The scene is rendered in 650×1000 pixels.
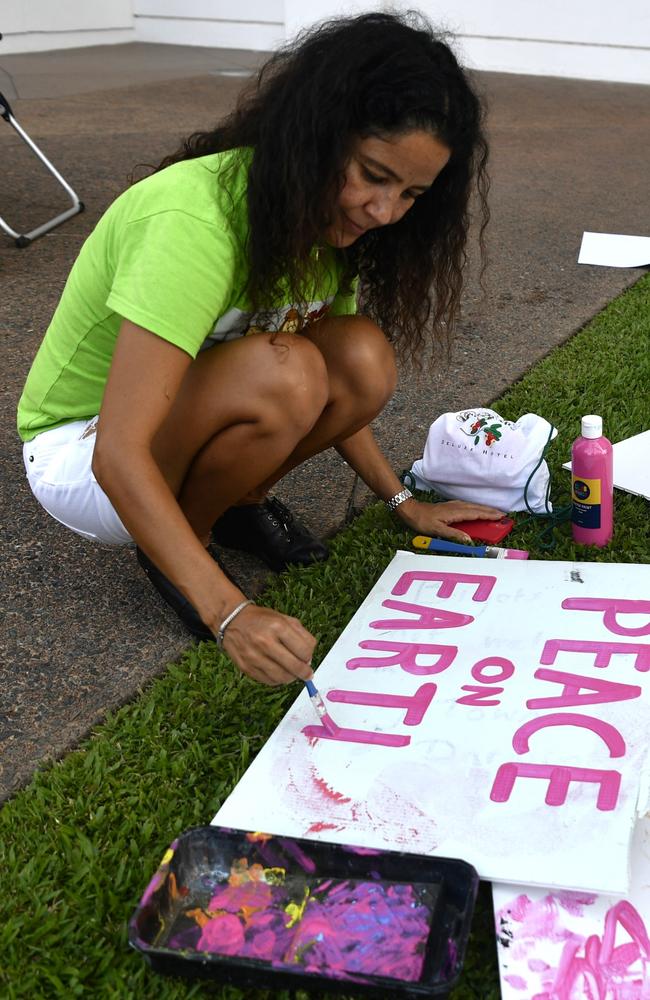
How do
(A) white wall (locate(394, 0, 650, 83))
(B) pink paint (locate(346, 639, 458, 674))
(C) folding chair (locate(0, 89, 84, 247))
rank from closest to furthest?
1. (B) pink paint (locate(346, 639, 458, 674))
2. (C) folding chair (locate(0, 89, 84, 247))
3. (A) white wall (locate(394, 0, 650, 83))

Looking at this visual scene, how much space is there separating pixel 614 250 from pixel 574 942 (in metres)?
3.66

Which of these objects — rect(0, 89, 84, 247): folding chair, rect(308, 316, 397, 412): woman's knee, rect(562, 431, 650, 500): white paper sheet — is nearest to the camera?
rect(308, 316, 397, 412): woman's knee

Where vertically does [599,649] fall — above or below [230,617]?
below

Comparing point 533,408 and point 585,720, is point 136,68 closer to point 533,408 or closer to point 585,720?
point 533,408

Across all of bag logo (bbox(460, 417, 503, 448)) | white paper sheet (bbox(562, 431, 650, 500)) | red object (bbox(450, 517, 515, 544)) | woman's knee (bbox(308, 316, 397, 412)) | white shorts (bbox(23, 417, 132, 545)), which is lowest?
white paper sheet (bbox(562, 431, 650, 500))

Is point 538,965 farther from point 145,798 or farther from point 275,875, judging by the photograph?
point 145,798

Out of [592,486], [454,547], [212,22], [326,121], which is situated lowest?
[212,22]

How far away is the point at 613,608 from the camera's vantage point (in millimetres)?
1993

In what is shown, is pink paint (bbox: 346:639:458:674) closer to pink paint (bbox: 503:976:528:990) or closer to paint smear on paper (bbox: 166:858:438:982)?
paint smear on paper (bbox: 166:858:438:982)

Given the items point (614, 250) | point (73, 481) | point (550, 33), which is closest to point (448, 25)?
point (550, 33)

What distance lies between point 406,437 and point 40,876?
5.51 feet

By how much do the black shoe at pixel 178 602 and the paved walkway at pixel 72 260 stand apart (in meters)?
0.05

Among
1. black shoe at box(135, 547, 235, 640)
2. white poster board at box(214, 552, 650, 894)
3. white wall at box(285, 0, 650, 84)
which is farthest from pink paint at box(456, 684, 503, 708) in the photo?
white wall at box(285, 0, 650, 84)

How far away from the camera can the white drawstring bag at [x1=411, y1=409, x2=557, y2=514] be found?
241 centimetres
